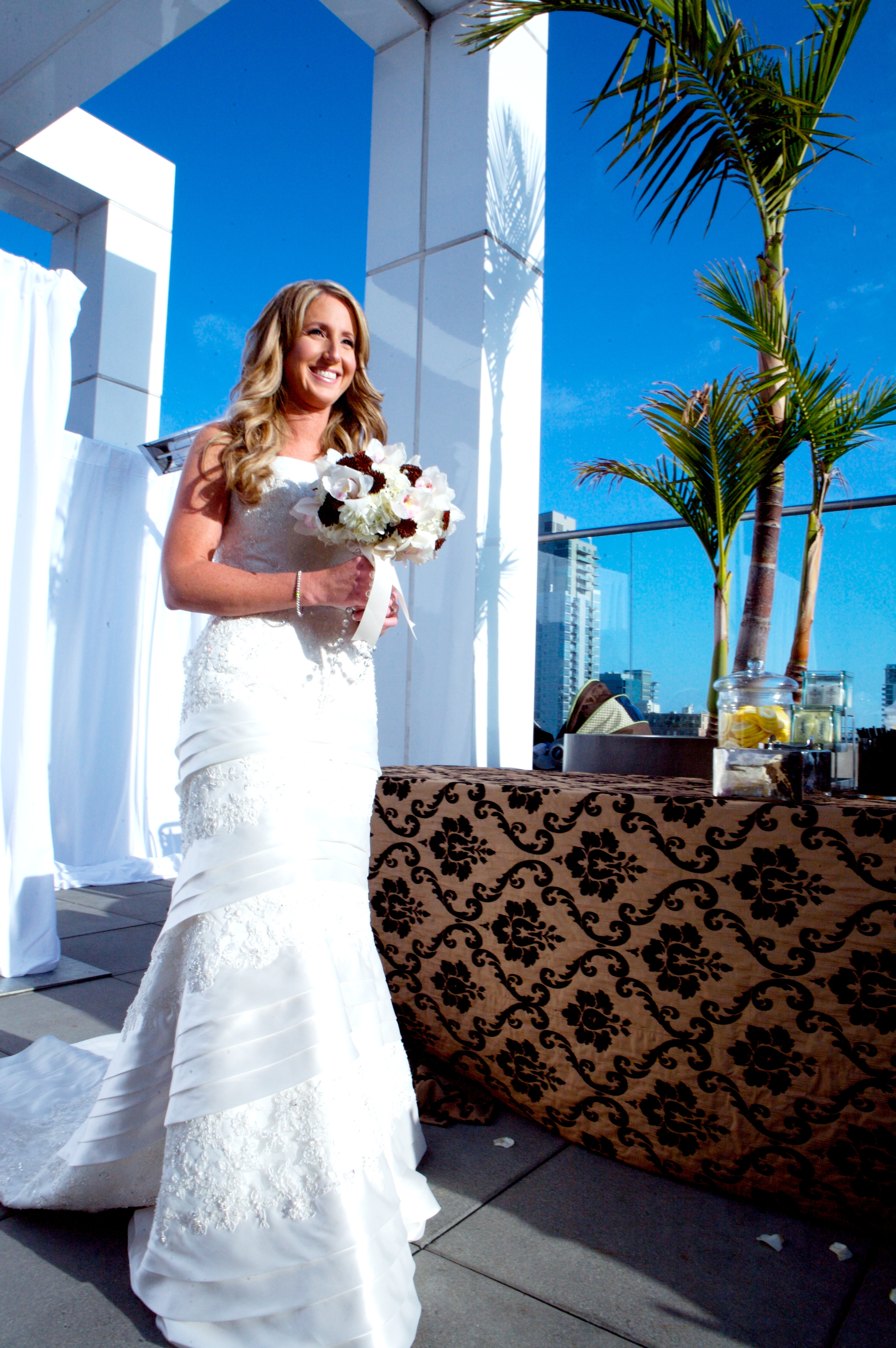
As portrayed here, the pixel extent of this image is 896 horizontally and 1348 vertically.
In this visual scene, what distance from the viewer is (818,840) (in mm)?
1521

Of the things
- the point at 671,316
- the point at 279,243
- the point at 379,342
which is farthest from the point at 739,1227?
the point at 671,316

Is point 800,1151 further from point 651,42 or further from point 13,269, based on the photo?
point 13,269

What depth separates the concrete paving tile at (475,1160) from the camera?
1640 millimetres

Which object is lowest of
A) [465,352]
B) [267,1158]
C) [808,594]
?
[267,1158]

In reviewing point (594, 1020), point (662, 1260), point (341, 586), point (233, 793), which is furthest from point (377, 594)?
point (662, 1260)

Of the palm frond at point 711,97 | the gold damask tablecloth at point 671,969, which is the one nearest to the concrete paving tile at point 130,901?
the gold damask tablecloth at point 671,969

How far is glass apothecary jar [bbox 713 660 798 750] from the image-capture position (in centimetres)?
164

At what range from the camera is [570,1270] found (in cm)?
144

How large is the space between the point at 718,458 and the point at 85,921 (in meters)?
3.52

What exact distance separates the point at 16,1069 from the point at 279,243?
490 centimetres

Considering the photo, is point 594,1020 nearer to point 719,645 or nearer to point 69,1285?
point 69,1285

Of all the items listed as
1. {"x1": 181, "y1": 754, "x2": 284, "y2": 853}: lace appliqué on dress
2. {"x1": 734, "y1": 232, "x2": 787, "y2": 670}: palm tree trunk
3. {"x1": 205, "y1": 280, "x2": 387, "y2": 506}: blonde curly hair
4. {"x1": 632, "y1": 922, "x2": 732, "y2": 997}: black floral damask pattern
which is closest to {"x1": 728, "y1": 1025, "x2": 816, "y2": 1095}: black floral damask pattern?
{"x1": 632, "y1": 922, "x2": 732, "y2": 997}: black floral damask pattern

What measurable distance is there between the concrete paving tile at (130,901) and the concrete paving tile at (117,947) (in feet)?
0.60

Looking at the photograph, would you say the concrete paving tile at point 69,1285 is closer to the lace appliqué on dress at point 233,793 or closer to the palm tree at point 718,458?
the lace appliqué on dress at point 233,793
